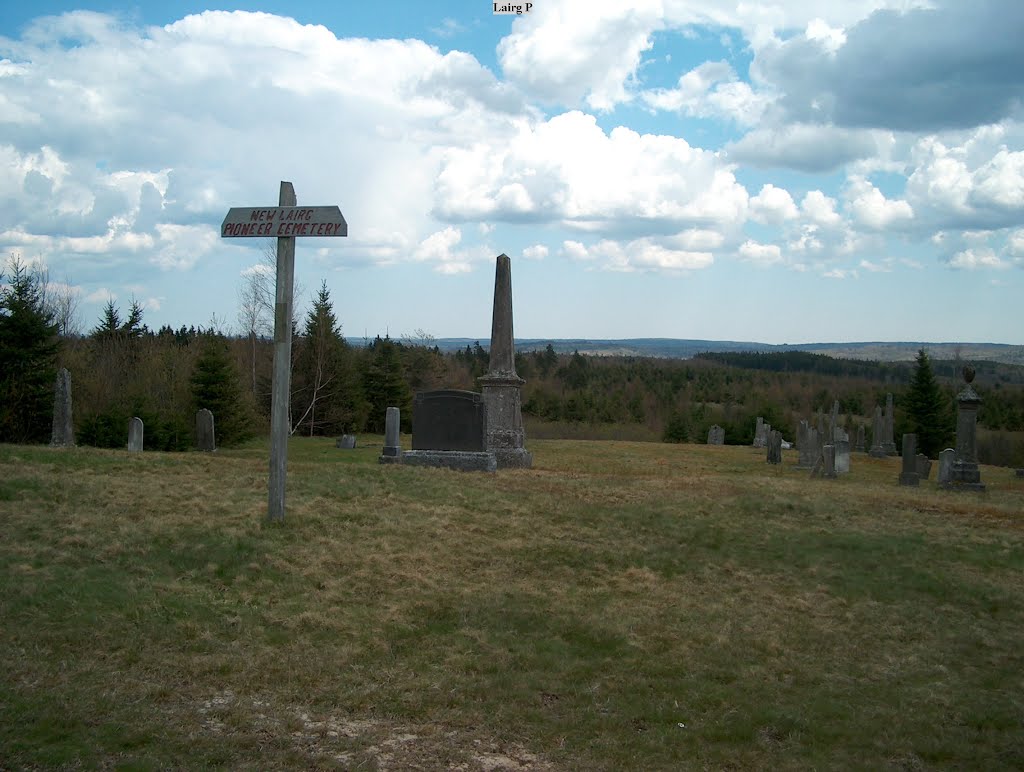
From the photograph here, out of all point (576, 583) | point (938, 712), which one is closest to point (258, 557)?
point (576, 583)

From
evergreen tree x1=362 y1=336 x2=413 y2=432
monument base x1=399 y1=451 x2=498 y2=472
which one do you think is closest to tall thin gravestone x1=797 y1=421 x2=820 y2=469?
monument base x1=399 y1=451 x2=498 y2=472

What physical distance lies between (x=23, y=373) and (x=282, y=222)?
16.1 meters

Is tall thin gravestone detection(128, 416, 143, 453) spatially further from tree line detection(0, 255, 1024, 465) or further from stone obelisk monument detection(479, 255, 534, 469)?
stone obelisk monument detection(479, 255, 534, 469)

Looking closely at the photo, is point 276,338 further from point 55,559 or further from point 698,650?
point 698,650

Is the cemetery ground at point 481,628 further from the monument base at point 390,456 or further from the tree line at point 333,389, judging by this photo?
the tree line at point 333,389

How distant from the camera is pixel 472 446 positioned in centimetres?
Answer: 1825

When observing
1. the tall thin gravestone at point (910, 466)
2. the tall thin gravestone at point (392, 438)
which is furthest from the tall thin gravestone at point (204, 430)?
the tall thin gravestone at point (910, 466)

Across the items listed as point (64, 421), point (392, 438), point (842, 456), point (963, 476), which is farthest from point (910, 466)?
point (64, 421)

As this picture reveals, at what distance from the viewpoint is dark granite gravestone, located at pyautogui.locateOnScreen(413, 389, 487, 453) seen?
1823 centimetres

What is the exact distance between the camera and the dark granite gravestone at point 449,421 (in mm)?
18234

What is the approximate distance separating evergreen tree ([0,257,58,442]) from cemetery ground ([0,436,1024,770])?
9115mm

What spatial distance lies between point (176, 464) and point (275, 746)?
1045cm

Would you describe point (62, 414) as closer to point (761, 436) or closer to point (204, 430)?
point (204, 430)

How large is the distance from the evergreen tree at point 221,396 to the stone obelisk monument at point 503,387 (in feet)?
36.5
